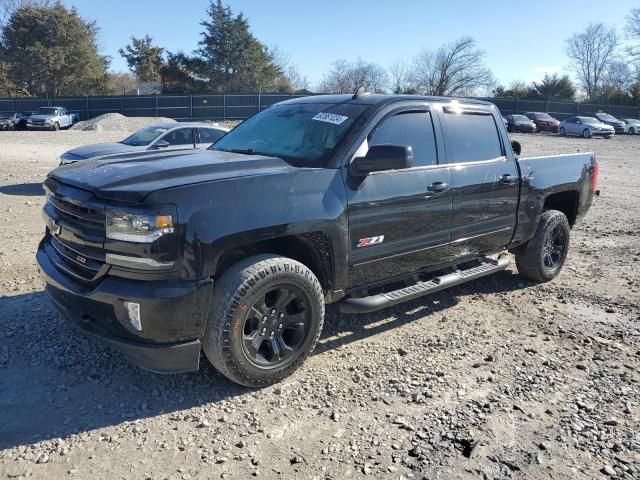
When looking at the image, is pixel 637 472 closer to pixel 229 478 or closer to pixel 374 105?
pixel 229 478

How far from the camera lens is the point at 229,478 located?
2799 mm

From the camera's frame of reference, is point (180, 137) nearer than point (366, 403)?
No

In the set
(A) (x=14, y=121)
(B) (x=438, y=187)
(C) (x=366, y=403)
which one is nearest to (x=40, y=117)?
(A) (x=14, y=121)

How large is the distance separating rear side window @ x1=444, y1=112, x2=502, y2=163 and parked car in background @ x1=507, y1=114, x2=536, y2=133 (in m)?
38.1

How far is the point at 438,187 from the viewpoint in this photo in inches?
177

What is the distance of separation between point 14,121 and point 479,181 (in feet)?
117

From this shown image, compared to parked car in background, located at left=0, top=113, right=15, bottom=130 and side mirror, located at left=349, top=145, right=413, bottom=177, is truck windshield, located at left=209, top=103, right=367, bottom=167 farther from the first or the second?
parked car in background, located at left=0, top=113, right=15, bottom=130

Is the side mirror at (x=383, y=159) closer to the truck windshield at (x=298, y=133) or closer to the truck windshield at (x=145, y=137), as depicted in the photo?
the truck windshield at (x=298, y=133)

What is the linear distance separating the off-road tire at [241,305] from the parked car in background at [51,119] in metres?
34.0

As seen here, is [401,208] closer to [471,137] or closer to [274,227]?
[274,227]

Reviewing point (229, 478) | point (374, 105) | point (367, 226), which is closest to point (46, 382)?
point (229, 478)

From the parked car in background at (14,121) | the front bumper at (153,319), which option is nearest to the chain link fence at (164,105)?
the parked car in background at (14,121)

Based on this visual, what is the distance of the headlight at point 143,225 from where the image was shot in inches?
122

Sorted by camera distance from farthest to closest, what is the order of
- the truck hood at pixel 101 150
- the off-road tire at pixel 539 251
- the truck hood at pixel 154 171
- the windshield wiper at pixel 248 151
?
1. the truck hood at pixel 101 150
2. the off-road tire at pixel 539 251
3. the windshield wiper at pixel 248 151
4. the truck hood at pixel 154 171
